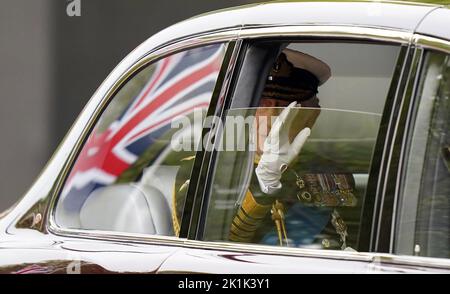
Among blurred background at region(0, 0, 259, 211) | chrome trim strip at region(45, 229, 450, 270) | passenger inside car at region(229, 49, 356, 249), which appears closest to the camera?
chrome trim strip at region(45, 229, 450, 270)

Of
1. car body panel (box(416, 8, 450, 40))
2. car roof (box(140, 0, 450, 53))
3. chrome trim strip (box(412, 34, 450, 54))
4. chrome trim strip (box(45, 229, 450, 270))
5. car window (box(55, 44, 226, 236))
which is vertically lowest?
chrome trim strip (box(45, 229, 450, 270))

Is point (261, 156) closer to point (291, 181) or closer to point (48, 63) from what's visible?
point (291, 181)

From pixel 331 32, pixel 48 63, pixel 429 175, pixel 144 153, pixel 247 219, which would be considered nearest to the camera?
pixel 429 175

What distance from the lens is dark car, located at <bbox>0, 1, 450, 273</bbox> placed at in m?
2.55

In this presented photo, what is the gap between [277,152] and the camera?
2879mm

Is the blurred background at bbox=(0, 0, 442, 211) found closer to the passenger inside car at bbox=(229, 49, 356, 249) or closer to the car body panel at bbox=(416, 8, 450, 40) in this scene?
the passenger inside car at bbox=(229, 49, 356, 249)

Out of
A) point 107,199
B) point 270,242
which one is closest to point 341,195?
point 270,242

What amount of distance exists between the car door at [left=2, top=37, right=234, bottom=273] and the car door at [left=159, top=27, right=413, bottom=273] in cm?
7

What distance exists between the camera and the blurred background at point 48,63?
10.3 meters

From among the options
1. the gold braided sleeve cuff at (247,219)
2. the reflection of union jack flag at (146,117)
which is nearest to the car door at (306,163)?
the gold braided sleeve cuff at (247,219)

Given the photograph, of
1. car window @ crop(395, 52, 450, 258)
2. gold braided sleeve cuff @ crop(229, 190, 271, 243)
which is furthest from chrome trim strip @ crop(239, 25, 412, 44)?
gold braided sleeve cuff @ crop(229, 190, 271, 243)

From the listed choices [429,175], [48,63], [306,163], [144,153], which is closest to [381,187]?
[429,175]

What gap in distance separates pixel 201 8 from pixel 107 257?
724 centimetres

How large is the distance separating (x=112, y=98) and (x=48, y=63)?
7.46 m
